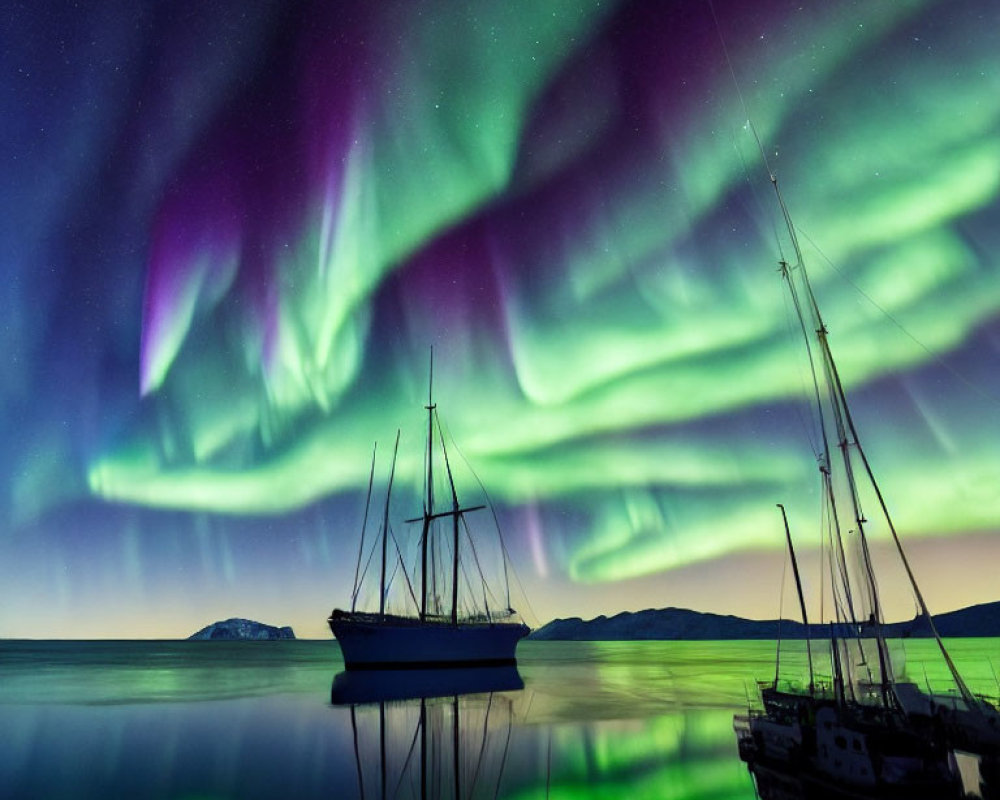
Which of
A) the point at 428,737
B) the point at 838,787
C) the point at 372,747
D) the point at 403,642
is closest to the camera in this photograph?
the point at 838,787

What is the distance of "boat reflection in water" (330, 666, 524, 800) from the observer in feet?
103

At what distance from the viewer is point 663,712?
A: 64.7 m

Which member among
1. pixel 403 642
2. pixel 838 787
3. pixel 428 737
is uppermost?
pixel 403 642

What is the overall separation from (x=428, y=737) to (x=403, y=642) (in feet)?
166

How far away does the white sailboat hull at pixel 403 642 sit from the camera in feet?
304

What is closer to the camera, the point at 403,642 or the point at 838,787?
the point at 838,787

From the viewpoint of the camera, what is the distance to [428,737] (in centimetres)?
4394

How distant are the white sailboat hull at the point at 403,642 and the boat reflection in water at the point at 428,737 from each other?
27.0ft

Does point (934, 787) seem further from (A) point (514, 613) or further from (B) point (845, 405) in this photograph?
(A) point (514, 613)

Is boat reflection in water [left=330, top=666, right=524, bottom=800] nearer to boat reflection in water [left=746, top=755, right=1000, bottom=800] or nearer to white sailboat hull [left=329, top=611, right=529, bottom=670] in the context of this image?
white sailboat hull [left=329, top=611, right=529, bottom=670]

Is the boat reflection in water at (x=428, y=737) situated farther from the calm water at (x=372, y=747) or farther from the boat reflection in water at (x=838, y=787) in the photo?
the boat reflection in water at (x=838, y=787)

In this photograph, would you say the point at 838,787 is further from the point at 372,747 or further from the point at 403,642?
A: the point at 403,642

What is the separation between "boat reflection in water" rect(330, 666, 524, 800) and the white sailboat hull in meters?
8.23

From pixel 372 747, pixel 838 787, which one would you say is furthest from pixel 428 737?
pixel 838 787
